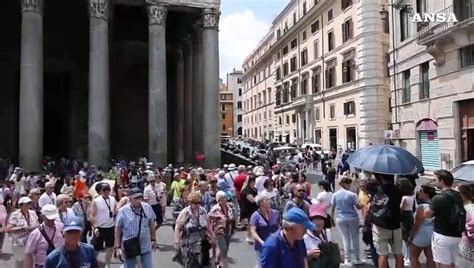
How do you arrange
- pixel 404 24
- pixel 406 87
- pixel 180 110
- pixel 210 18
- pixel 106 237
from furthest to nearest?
pixel 180 110 < pixel 404 24 < pixel 406 87 < pixel 210 18 < pixel 106 237

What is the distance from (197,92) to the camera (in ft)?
86.8

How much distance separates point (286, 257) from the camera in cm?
406

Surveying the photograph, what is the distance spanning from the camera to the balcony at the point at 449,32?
19.8m

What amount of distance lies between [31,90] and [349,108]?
26.4 metres

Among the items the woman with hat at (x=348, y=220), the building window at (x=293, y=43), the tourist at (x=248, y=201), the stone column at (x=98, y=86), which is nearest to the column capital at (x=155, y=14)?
the stone column at (x=98, y=86)

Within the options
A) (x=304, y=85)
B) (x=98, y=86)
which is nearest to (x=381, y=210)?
(x=98, y=86)

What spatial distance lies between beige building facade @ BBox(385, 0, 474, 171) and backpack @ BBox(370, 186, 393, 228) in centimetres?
1449

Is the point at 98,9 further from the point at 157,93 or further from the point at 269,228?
the point at 269,228

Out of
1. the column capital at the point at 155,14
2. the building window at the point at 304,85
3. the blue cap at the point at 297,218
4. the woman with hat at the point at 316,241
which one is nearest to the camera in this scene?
the blue cap at the point at 297,218

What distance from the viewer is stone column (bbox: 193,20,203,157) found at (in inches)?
1030

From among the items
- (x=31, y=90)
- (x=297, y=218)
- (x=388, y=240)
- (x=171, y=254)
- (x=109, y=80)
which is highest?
(x=109, y=80)

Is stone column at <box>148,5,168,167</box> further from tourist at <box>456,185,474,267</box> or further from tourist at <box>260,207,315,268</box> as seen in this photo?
tourist at <box>260,207,315,268</box>

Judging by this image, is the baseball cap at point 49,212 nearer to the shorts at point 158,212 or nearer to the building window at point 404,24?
the shorts at point 158,212

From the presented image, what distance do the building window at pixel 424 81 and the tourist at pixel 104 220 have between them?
18.9 metres
